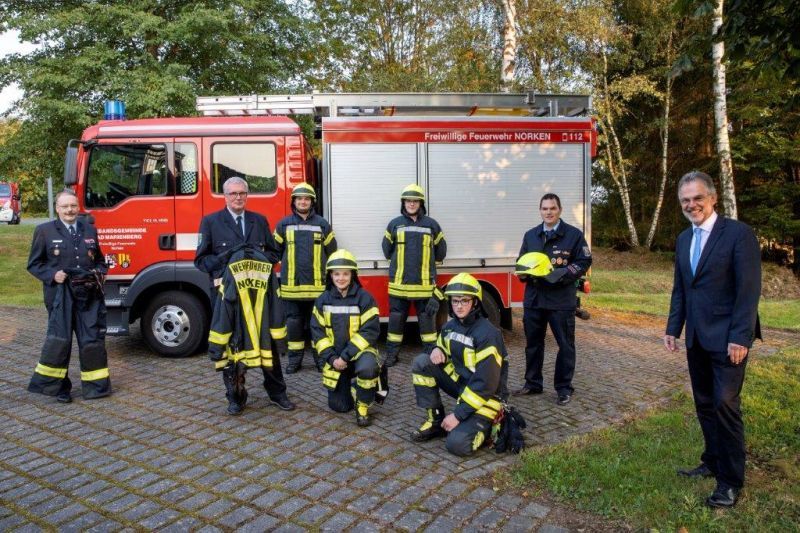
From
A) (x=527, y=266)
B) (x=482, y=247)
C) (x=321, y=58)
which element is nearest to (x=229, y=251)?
(x=527, y=266)

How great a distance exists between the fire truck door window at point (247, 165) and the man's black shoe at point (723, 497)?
4873mm

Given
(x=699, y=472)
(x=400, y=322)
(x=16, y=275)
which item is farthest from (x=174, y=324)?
(x=16, y=275)

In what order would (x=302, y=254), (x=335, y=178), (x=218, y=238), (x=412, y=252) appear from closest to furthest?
(x=218, y=238) < (x=302, y=254) < (x=412, y=252) < (x=335, y=178)

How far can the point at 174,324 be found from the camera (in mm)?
6375

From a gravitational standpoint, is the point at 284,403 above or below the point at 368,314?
below

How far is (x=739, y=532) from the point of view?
2941 mm

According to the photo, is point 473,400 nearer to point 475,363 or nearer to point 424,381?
point 475,363

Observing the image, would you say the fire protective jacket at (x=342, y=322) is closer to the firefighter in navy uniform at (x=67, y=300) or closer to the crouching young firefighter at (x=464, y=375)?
the crouching young firefighter at (x=464, y=375)

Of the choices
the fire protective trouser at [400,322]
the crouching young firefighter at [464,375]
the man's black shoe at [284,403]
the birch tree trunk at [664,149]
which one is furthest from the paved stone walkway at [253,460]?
the birch tree trunk at [664,149]

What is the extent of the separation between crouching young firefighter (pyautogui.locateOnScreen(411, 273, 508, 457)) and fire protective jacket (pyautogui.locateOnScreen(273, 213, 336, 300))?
210 cm

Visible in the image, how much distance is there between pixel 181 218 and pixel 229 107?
1464mm

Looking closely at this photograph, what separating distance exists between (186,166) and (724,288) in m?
5.22

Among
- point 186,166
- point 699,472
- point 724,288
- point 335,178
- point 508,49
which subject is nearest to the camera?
point 724,288

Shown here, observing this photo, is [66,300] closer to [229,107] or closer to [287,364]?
[287,364]
